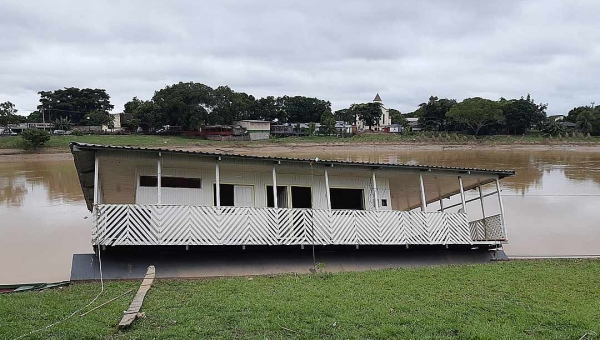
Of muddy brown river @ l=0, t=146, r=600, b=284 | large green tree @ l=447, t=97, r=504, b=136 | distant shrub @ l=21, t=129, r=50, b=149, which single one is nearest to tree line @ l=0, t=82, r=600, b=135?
large green tree @ l=447, t=97, r=504, b=136

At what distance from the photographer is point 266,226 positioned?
43.1 feet

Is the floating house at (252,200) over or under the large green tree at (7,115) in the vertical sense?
under

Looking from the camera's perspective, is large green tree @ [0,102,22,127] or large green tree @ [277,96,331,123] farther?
large green tree @ [277,96,331,123]

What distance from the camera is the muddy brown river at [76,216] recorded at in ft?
57.2

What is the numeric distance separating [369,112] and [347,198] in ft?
299

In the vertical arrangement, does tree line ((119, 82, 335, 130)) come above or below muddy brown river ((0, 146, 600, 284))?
above

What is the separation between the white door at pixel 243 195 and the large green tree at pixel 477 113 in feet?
269

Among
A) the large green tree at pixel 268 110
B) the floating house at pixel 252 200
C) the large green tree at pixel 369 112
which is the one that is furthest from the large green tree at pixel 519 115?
the floating house at pixel 252 200

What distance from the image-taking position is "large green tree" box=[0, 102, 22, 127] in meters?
80.7

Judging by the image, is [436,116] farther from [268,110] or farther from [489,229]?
[489,229]

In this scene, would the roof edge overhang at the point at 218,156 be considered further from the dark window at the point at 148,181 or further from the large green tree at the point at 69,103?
the large green tree at the point at 69,103

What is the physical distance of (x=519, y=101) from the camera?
3720 inches

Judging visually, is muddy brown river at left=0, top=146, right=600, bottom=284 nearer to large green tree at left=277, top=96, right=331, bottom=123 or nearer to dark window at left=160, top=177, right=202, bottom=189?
dark window at left=160, top=177, right=202, bottom=189

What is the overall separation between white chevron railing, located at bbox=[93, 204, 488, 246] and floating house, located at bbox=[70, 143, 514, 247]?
3 centimetres
